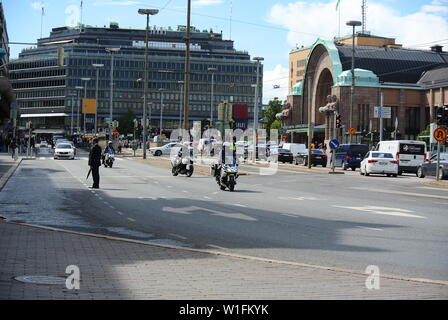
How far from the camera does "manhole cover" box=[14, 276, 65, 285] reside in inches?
365

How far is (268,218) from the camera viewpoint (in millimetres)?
19016

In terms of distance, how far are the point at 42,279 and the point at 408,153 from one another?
43.3m

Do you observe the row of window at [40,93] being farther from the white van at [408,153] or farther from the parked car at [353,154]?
the white van at [408,153]

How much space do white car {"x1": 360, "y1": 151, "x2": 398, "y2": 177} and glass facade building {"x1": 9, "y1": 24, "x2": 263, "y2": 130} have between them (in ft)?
439

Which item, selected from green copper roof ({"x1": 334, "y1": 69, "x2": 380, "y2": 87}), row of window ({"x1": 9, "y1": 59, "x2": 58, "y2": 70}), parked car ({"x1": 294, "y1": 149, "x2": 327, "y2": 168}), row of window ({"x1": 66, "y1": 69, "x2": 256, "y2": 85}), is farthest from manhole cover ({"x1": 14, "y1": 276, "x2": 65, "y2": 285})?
row of window ({"x1": 9, "y1": 59, "x2": 58, "y2": 70})

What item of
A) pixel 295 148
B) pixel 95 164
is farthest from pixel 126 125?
pixel 95 164

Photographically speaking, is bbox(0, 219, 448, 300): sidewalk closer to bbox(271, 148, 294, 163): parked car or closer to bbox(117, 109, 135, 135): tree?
bbox(271, 148, 294, 163): parked car

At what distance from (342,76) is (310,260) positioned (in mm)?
94498

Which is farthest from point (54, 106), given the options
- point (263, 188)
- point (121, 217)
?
point (121, 217)

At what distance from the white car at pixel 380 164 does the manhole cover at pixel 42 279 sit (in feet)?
127

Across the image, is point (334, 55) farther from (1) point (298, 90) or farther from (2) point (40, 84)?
(2) point (40, 84)

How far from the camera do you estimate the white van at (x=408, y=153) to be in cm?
5025

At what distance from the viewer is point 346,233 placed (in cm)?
1603

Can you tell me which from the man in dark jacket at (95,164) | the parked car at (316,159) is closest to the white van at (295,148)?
the parked car at (316,159)
